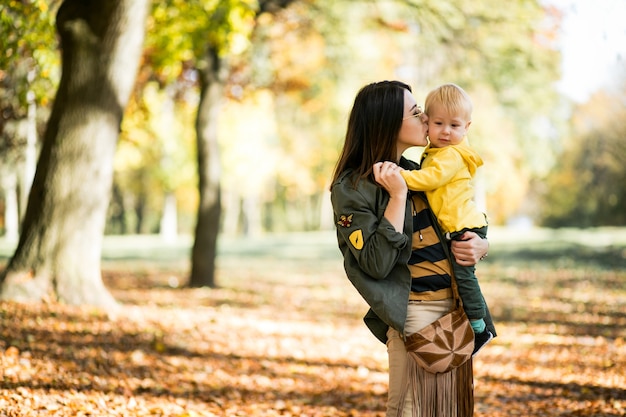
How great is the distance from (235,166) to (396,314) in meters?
33.2

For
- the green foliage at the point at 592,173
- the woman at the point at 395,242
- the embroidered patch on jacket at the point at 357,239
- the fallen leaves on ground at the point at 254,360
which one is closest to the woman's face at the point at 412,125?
the woman at the point at 395,242

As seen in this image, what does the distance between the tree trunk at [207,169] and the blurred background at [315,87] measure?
495 mm

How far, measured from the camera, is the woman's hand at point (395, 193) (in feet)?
9.19

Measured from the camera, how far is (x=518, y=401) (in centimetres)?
582

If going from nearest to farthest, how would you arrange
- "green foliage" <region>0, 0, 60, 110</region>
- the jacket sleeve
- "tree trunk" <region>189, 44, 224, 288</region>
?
the jacket sleeve < "green foliage" <region>0, 0, 60, 110</region> < "tree trunk" <region>189, 44, 224, 288</region>

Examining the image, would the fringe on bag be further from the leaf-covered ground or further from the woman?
the leaf-covered ground

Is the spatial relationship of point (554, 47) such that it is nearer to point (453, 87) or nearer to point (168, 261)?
point (168, 261)

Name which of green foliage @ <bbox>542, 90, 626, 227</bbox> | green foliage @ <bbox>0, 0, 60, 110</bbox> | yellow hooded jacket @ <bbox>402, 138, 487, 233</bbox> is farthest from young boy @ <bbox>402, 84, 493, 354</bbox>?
green foliage @ <bbox>542, 90, 626, 227</bbox>

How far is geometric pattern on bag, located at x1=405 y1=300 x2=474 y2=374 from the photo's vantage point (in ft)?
9.46

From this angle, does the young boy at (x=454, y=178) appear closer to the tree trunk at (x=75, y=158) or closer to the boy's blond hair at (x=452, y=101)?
the boy's blond hair at (x=452, y=101)

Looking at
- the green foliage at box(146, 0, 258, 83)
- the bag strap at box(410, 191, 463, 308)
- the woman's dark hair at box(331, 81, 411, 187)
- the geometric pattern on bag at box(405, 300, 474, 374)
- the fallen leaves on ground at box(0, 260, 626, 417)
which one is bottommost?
the fallen leaves on ground at box(0, 260, 626, 417)

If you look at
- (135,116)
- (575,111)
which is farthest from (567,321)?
(575,111)

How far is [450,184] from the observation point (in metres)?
2.92

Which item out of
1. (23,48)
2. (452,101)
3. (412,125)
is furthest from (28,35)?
(452,101)
